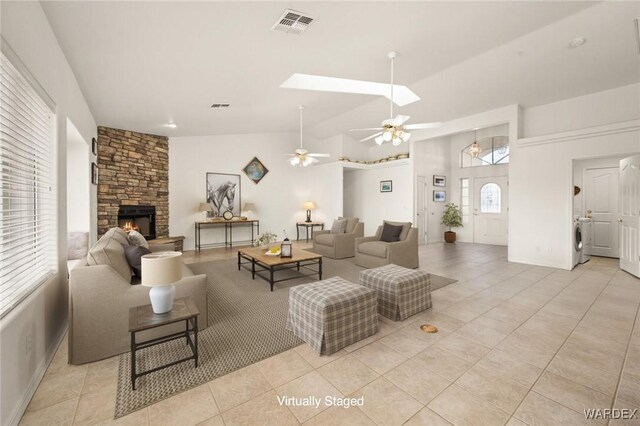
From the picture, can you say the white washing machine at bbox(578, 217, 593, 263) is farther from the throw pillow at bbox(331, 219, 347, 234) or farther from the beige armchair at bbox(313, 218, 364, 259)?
the throw pillow at bbox(331, 219, 347, 234)

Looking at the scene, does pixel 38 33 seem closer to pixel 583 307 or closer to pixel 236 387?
pixel 236 387

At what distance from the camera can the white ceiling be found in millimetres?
2494

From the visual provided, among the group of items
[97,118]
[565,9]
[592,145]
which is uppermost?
[565,9]

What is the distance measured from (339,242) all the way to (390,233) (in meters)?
1.13

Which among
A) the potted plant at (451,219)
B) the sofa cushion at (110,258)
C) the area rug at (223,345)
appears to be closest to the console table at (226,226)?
the area rug at (223,345)

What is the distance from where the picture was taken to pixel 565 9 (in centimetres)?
304

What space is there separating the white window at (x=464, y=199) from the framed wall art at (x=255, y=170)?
20.4ft

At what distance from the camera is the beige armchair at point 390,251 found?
457 cm

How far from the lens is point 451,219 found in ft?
26.8

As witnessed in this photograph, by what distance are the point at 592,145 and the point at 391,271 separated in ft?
14.6

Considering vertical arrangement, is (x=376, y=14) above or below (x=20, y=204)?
above

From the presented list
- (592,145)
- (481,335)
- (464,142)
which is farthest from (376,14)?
(464,142)

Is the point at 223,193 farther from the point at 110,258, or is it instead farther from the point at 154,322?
the point at 154,322

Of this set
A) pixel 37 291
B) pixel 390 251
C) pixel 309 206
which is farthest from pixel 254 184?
pixel 37 291
